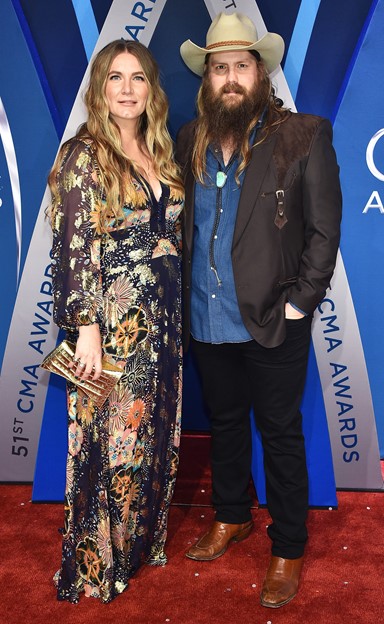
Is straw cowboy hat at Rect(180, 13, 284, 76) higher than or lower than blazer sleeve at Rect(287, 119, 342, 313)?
higher

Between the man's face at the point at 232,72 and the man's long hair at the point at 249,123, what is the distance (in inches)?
1.3

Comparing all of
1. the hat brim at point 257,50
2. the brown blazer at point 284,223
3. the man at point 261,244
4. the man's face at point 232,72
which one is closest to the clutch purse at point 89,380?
the man at point 261,244

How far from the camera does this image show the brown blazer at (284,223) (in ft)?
8.80

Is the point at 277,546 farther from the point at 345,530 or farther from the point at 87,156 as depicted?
the point at 87,156

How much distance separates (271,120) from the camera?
110 inches

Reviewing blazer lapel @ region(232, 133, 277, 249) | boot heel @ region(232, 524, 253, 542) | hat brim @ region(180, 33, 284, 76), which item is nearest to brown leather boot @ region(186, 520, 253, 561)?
boot heel @ region(232, 524, 253, 542)

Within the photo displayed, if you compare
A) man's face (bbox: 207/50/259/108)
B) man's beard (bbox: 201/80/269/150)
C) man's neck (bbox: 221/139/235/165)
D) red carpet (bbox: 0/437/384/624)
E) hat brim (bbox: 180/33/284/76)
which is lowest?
red carpet (bbox: 0/437/384/624)

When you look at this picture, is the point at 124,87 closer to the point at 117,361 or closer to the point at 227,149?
the point at 227,149

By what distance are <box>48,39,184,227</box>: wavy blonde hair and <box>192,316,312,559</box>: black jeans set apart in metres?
0.66

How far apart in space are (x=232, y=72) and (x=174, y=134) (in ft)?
2.15

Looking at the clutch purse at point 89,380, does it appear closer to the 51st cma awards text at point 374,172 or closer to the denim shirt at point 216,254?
the denim shirt at point 216,254

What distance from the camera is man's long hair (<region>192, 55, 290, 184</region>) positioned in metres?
2.77

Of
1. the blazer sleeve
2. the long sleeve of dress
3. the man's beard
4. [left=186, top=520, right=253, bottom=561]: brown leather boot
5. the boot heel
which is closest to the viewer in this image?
the long sleeve of dress

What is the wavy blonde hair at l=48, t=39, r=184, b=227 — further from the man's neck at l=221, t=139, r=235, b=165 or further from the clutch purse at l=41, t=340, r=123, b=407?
the clutch purse at l=41, t=340, r=123, b=407
